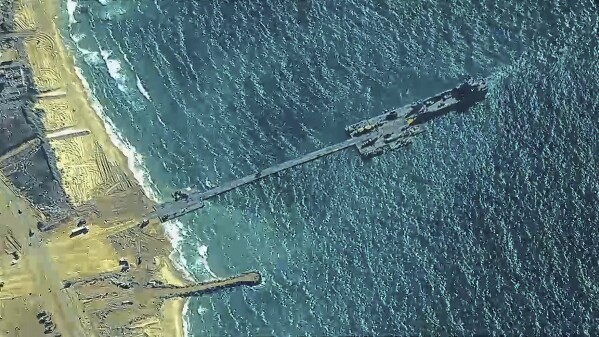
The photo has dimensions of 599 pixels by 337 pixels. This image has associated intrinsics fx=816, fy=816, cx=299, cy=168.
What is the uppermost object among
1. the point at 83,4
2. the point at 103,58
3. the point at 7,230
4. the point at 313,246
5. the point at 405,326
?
the point at 83,4

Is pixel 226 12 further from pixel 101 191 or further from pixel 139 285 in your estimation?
pixel 139 285

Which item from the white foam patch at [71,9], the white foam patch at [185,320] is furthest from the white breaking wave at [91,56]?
the white foam patch at [185,320]

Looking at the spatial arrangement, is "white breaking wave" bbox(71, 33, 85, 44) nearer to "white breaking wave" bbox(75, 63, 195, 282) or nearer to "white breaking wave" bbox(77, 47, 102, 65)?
"white breaking wave" bbox(77, 47, 102, 65)

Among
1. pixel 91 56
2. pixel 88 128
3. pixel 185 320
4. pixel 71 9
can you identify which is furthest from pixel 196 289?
pixel 71 9

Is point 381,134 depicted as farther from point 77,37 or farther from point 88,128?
point 77,37

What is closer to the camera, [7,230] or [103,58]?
[7,230]

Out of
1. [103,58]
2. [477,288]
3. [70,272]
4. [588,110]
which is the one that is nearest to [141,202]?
[70,272]

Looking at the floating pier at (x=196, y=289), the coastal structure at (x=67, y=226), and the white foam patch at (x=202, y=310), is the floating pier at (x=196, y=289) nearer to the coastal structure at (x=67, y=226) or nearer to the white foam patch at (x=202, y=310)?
the coastal structure at (x=67, y=226)
